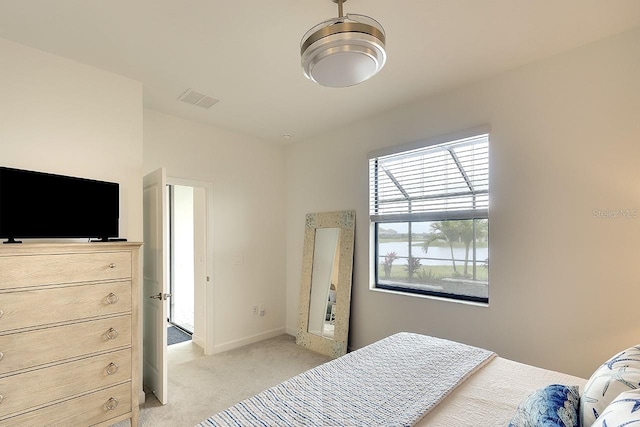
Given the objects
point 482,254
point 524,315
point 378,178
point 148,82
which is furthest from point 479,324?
point 148,82

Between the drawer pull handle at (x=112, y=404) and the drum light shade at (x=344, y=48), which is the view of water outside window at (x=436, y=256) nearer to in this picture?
the drum light shade at (x=344, y=48)

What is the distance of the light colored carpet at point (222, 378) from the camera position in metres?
2.50

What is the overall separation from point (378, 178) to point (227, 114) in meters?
1.80

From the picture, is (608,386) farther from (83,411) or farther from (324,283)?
(324,283)

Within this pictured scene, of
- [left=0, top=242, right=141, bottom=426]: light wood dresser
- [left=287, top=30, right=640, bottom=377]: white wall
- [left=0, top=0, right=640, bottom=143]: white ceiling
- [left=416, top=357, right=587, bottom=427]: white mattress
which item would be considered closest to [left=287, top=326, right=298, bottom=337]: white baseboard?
[left=287, top=30, right=640, bottom=377]: white wall

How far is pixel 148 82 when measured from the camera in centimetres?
272

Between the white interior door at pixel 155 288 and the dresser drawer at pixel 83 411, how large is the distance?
44 centimetres

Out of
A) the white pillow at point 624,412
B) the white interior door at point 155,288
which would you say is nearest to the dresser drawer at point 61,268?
the white interior door at point 155,288

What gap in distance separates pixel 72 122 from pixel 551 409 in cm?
324

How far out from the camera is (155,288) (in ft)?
9.14

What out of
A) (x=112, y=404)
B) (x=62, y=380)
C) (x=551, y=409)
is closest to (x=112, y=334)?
(x=62, y=380)

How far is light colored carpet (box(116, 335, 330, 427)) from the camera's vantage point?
2502mm

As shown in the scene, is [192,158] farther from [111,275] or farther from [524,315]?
[524,315]

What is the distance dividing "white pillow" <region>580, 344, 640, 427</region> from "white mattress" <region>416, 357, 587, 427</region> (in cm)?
29
